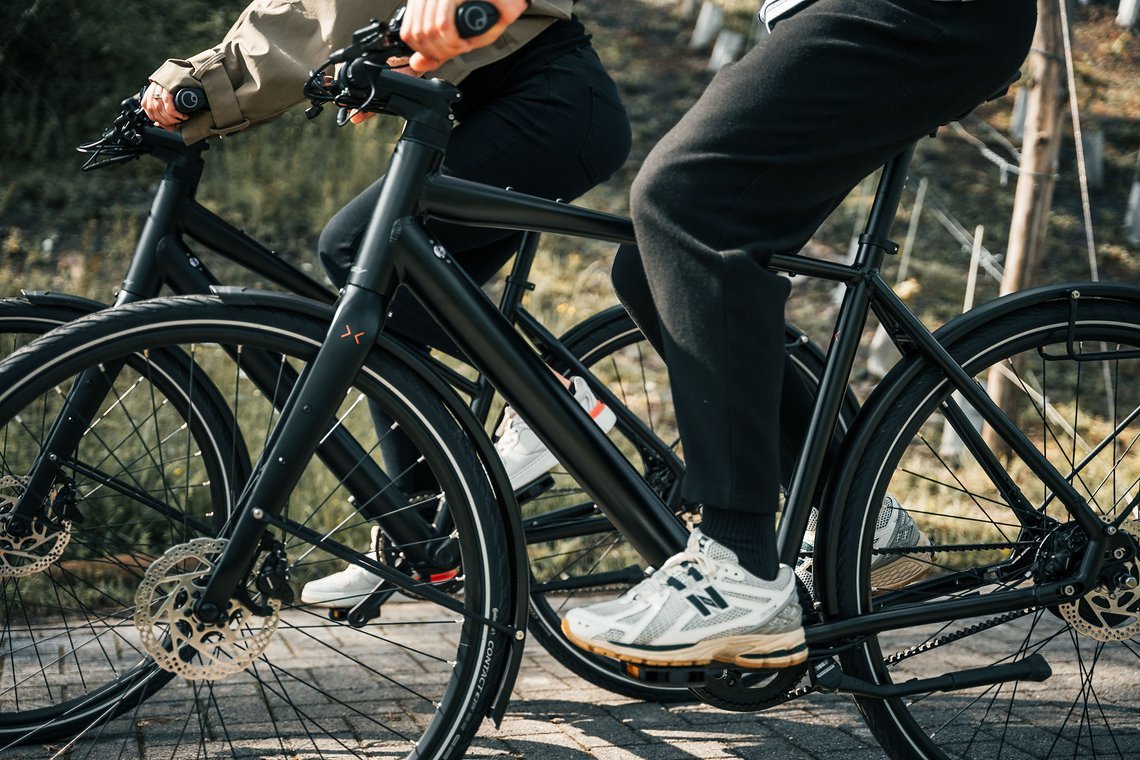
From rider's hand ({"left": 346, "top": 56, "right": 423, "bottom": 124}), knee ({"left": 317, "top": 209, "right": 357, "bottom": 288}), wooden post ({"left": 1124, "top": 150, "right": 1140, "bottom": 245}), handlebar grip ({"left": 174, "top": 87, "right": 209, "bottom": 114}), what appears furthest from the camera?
wooden post ({"left": 1124, "top": 150, "right": 1140, "bottom": 245})

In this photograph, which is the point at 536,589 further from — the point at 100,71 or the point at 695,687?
the point at 100,71

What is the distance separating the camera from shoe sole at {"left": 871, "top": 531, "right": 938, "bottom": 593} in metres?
2.43

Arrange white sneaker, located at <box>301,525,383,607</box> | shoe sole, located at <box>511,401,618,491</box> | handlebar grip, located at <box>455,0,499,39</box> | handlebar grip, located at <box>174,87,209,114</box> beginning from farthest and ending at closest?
shoe sole, located at <box>511,401,618,491</box>, white sneaker, located at <box>301,525,383,607</box>, handlebar grip, located at <box>174,87,209,114</box>, handlebar grip, located at <box>455,0,499,39</box>

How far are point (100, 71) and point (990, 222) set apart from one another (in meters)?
6.44

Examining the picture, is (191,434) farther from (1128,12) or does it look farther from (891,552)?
(1128,12)

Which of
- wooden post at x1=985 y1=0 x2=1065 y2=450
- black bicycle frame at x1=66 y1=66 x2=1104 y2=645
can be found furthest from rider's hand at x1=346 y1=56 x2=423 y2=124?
wooden post at x1=985 y1=0 x2=1065 y2=450

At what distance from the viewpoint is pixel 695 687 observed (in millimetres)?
2152

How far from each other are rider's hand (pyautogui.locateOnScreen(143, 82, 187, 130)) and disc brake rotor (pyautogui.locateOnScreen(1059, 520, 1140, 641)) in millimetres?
2142

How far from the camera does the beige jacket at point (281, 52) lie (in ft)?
7.77

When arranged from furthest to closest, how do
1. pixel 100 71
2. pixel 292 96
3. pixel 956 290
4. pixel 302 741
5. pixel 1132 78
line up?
pixel 1132 78
pixel 100 71
pixel 956 290
pixel 302 741
pixel 292 96

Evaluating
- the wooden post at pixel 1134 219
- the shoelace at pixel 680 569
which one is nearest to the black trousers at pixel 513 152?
the shoelace at pixel 680 569

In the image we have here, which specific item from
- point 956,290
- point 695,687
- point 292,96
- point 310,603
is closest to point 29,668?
point 310,603

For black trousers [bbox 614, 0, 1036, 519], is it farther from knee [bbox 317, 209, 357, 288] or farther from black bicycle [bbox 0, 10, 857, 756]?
knee [bbox 317, 209, 357, 288]

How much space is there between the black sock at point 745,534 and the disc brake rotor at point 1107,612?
730mm
